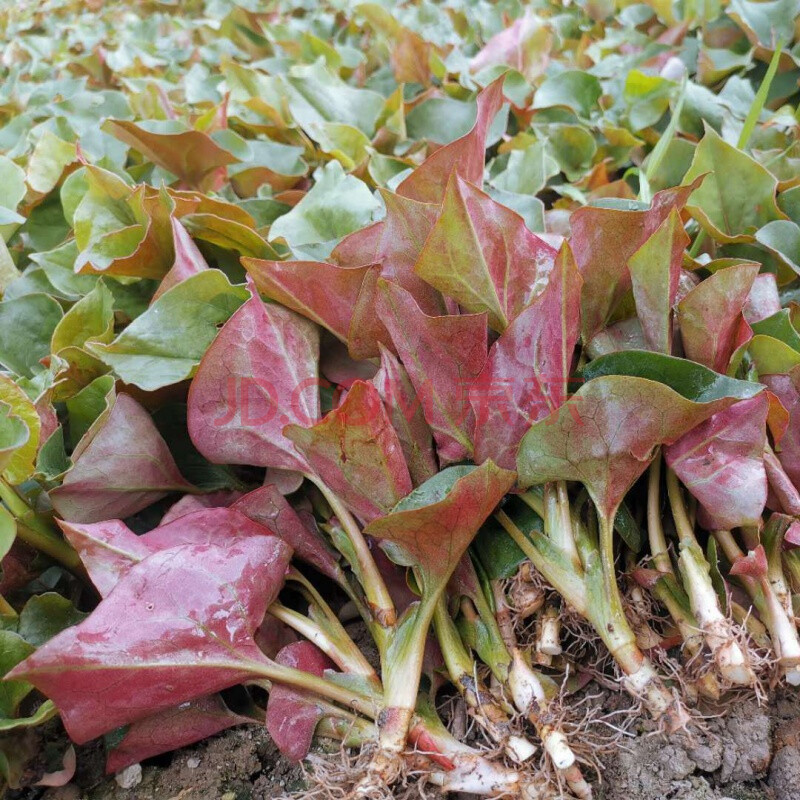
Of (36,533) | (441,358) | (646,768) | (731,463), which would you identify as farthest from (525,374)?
(36,533)

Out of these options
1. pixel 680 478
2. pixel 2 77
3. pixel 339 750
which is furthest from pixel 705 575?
pixel 2 77

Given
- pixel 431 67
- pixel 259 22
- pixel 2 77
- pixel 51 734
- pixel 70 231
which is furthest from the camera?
pixel 2 77

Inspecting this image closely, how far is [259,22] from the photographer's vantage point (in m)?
1.76

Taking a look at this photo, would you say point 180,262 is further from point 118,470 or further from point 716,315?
point 716,315

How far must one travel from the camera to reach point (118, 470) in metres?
0.70

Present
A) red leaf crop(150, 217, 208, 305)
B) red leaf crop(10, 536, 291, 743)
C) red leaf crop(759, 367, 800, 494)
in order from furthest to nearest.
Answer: red leaf crop(150, 217, 208, 305), red leaf crop(759, 367, 800, 494), red leaf crop(10, 536, 291, 743)

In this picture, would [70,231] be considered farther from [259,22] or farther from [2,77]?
[2,77]

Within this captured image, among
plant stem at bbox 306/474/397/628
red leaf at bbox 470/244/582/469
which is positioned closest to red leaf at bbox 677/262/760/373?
red leaf at bbox 470/244/582/469

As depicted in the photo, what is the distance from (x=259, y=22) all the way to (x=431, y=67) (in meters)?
0.61

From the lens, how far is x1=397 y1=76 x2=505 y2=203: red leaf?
688mm

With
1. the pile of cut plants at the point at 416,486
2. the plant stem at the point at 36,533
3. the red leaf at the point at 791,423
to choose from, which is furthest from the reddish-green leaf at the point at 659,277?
the plant stem at the point at 36,533

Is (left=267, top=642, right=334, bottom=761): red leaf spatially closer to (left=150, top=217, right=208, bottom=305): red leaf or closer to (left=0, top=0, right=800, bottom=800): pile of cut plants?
(left=0, top=0, right=800, bottom=800): pile of cut plants

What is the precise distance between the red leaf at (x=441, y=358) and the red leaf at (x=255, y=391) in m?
0.11

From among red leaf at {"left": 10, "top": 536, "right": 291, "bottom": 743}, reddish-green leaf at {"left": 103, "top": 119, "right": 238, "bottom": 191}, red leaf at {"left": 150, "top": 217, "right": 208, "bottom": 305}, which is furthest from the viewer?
reddish-green leaf at {"left": 103, "top": 119, "right": 238, "bottom": 191}
